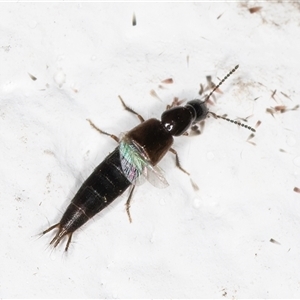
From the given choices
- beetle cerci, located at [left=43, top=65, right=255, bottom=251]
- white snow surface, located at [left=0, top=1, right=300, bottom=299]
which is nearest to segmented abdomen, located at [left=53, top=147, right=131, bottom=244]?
beetle cerci, located at [left=43, top=65, right=255, bottom=251]

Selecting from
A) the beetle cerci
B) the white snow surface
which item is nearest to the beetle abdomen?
the beetle cerci

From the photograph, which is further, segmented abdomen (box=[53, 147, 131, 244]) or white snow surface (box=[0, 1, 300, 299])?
white snow surface (box=[0, 1, 300, 299])

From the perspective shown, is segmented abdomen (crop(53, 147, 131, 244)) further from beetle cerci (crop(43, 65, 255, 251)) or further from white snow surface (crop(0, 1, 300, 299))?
white snow surface (crop(0, 1, 300, 299))

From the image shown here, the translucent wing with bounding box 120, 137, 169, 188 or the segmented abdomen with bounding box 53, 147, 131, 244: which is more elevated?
the translucent wing with bounding box 120, 137, 169, 188

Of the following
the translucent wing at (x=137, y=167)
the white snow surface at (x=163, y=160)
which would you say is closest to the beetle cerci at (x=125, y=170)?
the translucent wing at (x=137, y=167)

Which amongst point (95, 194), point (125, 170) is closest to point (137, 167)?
point (125, 170)

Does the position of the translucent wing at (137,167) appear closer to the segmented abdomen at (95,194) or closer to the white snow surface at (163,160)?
the segmented abdomen at (95,194)

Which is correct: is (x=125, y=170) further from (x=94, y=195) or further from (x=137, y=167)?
(x=94, y=195)
